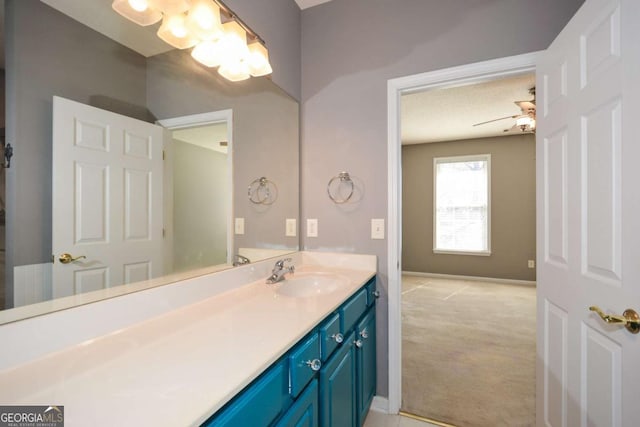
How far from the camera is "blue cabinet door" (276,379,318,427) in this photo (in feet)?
2.77

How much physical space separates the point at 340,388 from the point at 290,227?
1.06 metres

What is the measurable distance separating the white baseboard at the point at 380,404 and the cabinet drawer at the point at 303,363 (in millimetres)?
1110

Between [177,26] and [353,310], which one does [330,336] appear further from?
[177,26]

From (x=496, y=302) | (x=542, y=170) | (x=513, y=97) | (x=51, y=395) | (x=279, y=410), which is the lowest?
(x=496, y=302)

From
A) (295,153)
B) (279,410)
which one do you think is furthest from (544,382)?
(295,153)

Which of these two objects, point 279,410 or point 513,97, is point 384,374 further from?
point 513,97

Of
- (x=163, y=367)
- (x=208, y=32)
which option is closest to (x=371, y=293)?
(x=163, y=367)

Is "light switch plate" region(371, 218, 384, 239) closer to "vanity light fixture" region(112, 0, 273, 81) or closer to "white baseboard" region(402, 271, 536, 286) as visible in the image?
"vanity light fixture" region(112, 0, 273, 81)

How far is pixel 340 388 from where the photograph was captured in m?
1.23

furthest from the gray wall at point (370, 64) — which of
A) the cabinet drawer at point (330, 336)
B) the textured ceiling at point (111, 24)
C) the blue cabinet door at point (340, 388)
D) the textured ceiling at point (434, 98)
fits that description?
the textured ceiling at point (111, 24)

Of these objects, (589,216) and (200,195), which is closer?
(589,216)

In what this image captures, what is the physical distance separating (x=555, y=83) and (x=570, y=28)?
0.22 meters

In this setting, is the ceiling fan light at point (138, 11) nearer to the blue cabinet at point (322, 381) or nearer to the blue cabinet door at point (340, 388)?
the blue cabinet at point (322, 381)

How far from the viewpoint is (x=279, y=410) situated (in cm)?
80
